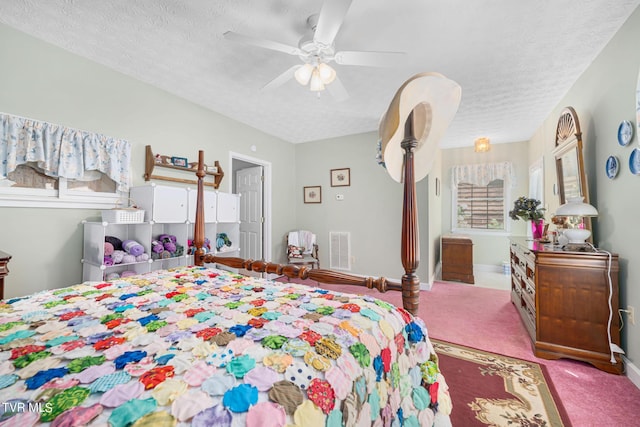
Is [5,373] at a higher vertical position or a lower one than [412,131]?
lower

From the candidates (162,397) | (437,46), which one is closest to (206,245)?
(162,397)

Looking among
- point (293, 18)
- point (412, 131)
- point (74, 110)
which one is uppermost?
point (293, 18)

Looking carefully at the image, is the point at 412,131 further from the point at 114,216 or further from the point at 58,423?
the point at 114,216

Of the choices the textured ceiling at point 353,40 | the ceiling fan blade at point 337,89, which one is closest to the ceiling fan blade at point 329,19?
the textured ceiling at point 353,40

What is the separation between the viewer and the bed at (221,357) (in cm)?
56

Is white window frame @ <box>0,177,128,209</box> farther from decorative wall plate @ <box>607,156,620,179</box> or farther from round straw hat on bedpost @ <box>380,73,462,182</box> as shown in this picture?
decorative wall plate @ <box>607,156,620,179</box>

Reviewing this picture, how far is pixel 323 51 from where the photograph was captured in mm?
1930

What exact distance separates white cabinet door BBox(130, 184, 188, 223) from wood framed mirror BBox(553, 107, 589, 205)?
386 centimetres

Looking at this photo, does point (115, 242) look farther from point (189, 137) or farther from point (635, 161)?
point (635, 161)

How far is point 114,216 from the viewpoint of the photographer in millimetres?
2377

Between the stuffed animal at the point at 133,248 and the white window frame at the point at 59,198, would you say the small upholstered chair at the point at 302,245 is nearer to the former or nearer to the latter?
the stuffed animal at the point at 133,248

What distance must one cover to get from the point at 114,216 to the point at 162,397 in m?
2.38

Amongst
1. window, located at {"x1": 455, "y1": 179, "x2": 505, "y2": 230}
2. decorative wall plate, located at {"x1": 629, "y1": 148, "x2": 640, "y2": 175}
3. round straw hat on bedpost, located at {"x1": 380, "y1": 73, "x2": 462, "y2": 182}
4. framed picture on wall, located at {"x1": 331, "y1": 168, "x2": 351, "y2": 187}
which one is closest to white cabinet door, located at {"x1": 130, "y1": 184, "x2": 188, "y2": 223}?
round straw hat on bedpost, located at {"x1": 380, "y1": 73, "x2": 462, "y2": 182}

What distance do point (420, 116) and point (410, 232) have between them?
0.58 m
